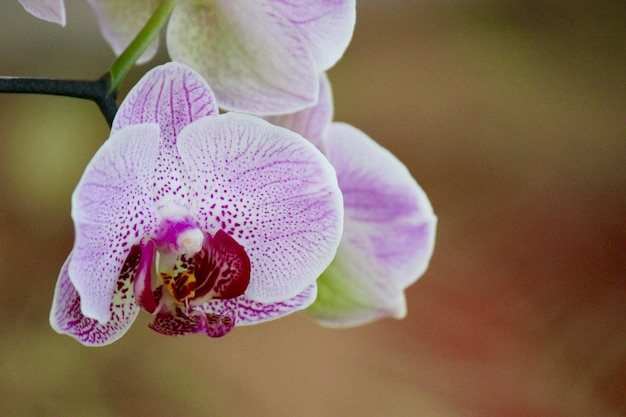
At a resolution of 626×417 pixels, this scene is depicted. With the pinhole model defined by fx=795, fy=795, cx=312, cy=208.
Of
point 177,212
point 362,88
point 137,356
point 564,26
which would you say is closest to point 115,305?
point 177,212

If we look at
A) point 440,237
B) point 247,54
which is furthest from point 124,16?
point 440,237

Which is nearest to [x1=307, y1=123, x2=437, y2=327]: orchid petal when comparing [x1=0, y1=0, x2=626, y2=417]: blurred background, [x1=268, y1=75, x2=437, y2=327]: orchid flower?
[x1=268, y1=75, x2=437, y2=327]: orchid flower

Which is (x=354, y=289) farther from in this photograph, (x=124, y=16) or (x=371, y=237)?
(x=124, y=16)

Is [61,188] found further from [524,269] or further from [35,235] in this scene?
[524,269]

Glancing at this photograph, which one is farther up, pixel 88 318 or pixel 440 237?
pixel 88 318

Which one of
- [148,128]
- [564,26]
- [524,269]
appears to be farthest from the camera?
[564,26]

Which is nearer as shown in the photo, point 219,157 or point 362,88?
point 219,157

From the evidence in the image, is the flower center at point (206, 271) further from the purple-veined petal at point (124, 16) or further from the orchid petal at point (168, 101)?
the purple-veined petal at point (124, 16)
